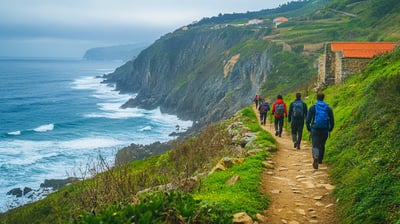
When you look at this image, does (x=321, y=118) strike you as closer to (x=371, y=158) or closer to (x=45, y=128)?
(x=371, y=158)

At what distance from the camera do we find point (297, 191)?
755 cm

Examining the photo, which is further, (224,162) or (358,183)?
(224,162)

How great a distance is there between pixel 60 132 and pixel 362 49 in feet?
161

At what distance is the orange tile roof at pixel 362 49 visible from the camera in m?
20.5

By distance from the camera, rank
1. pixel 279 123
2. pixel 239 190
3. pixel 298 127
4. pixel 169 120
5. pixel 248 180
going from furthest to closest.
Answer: pixel 169 120, pixel 279 123, pixel 298 127, pixel 248 180, pixel 239 190

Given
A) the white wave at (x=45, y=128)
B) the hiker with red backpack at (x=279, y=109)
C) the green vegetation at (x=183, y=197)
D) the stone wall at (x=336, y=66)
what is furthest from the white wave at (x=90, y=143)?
the green vegetation at (x=183, y=197)

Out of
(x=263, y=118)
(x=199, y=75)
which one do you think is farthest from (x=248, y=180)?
(x=199, y=75)

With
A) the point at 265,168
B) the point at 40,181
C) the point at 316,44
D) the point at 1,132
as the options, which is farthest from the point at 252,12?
the point at 265,168

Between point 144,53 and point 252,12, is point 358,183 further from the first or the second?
point 252,12

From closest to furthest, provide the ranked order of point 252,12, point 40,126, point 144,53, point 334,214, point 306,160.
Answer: point 334,214, point 306,160, point 40,126, point 144,53, point 252,12

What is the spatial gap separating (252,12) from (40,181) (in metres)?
160

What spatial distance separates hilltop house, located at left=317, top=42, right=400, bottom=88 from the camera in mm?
20484

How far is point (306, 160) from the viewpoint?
34.4 feet

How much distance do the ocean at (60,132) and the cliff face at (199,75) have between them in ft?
18.9
